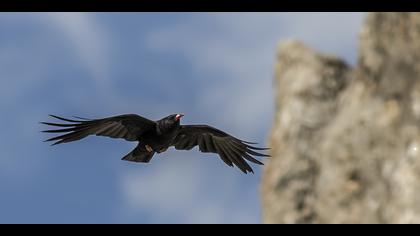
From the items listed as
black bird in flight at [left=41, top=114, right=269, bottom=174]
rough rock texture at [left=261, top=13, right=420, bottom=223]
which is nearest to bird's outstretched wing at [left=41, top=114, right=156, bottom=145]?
black bird in flight at [left=41, top=114, right=269, bottom=174]

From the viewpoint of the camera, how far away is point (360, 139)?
2324 inches

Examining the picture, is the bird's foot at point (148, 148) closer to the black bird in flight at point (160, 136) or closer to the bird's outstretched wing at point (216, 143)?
the black bird in flight at point (160, 136)

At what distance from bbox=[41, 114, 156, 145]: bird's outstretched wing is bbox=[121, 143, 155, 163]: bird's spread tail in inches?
6.5

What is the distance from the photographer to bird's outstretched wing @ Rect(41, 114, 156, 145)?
12227 mm

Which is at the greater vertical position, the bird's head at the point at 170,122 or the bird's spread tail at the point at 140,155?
the bird's head at the point at 170,122

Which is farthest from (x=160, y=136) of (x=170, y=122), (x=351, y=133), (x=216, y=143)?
(x=351, y=133)

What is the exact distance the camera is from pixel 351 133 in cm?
6022

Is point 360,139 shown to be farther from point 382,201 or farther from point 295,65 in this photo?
point 295,65

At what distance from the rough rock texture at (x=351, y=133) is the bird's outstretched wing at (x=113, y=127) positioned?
41.0m

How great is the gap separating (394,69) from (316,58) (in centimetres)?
889

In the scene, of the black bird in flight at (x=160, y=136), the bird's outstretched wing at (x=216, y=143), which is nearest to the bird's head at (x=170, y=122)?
the black bird in flight at (x=160, y=136)

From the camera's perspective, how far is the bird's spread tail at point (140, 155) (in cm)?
1334
